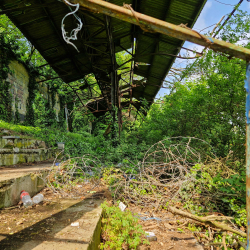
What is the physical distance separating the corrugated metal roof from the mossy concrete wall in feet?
12.2

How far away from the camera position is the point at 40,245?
76.9 inches

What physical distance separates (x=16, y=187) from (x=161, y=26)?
3.25m

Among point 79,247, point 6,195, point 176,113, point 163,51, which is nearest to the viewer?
point 79,247

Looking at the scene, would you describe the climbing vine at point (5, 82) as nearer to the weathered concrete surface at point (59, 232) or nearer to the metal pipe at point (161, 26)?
the weathered concrete surface at point (59, 232)

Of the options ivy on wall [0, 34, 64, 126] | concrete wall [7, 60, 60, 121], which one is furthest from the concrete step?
concrete wall [7, 60, 60, 121]

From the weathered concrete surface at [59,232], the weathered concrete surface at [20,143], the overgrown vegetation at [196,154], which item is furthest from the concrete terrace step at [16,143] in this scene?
the weathered concrete surface at [59,232]

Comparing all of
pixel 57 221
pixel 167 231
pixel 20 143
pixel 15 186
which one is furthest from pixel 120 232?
pixel 20 143

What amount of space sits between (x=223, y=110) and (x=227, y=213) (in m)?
2.79

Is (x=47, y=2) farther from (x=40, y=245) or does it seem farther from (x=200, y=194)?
(x=200, y=194)

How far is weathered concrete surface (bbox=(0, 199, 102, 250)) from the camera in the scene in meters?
1.95

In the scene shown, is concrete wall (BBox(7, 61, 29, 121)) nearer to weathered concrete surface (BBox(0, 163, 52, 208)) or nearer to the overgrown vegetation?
the overgrown vegetation

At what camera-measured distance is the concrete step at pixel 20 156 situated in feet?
16.8

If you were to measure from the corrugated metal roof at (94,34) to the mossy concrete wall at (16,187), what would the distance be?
3726 mm

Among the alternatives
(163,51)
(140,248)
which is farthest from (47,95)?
(140,248)
